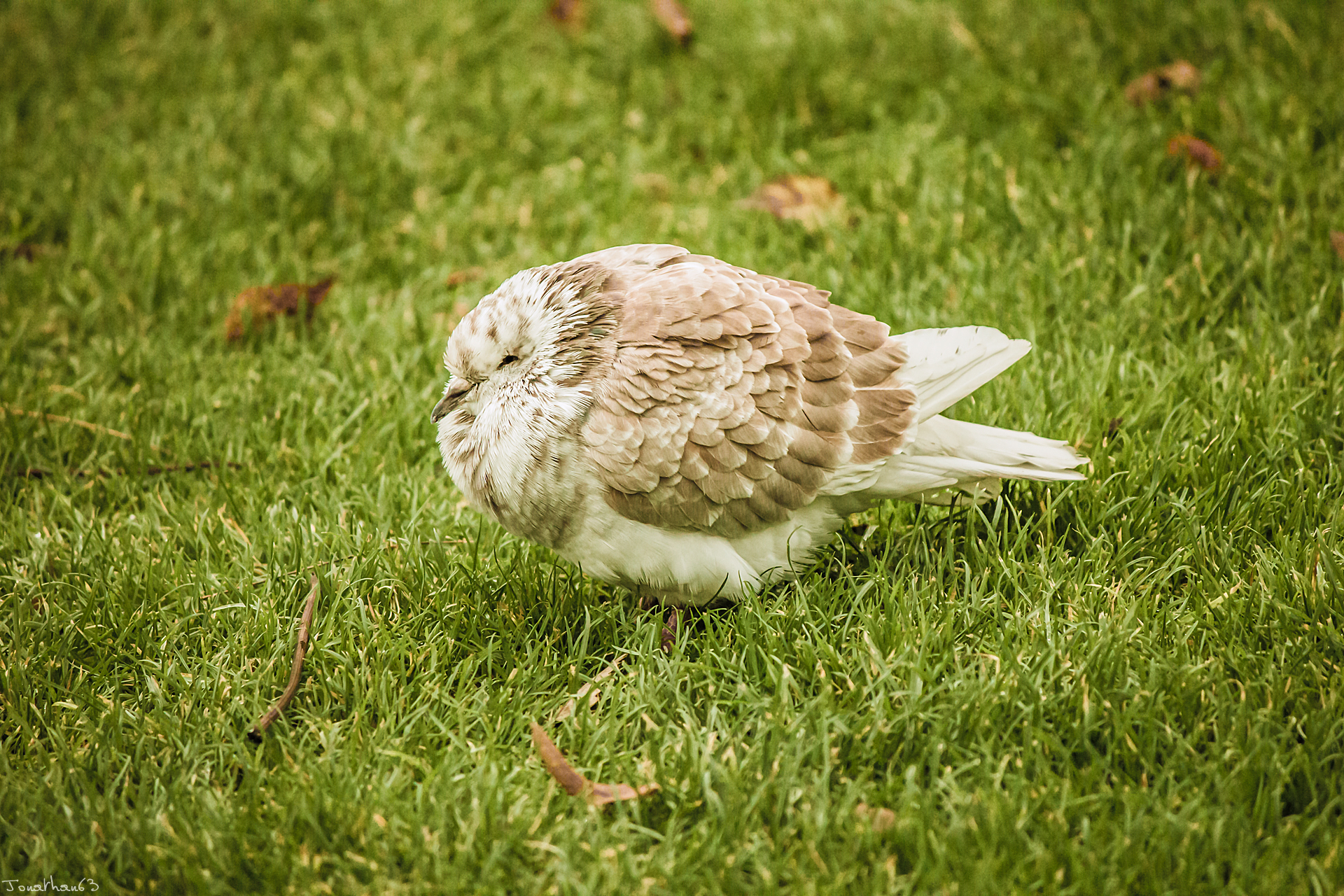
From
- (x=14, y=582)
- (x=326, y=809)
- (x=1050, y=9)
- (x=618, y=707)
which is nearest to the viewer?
(x=326, y=809)

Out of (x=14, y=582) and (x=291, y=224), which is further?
(x=291, y=224)

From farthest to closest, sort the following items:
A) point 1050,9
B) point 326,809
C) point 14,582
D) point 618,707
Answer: point 1050,9, point 14,582, point 618,707, point 326,809

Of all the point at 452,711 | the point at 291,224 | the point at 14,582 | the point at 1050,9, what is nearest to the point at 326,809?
the point at 452,711

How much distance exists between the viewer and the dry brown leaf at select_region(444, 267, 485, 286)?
15.0ft

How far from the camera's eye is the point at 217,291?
451 cm

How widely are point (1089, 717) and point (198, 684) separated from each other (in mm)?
2225

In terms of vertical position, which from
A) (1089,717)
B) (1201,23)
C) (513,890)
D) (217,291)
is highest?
(1201,23)

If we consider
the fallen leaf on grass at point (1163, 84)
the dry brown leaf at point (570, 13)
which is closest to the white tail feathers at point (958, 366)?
the fallen leaf on grass at point (1163, 84)

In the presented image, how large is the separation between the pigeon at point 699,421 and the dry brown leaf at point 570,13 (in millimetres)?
3515

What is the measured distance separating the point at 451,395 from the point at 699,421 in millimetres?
794

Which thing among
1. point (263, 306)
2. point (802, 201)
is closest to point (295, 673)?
point (263, 306)

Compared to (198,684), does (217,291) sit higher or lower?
higher

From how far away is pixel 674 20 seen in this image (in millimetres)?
5680

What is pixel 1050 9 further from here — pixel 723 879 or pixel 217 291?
pixel 723 879
